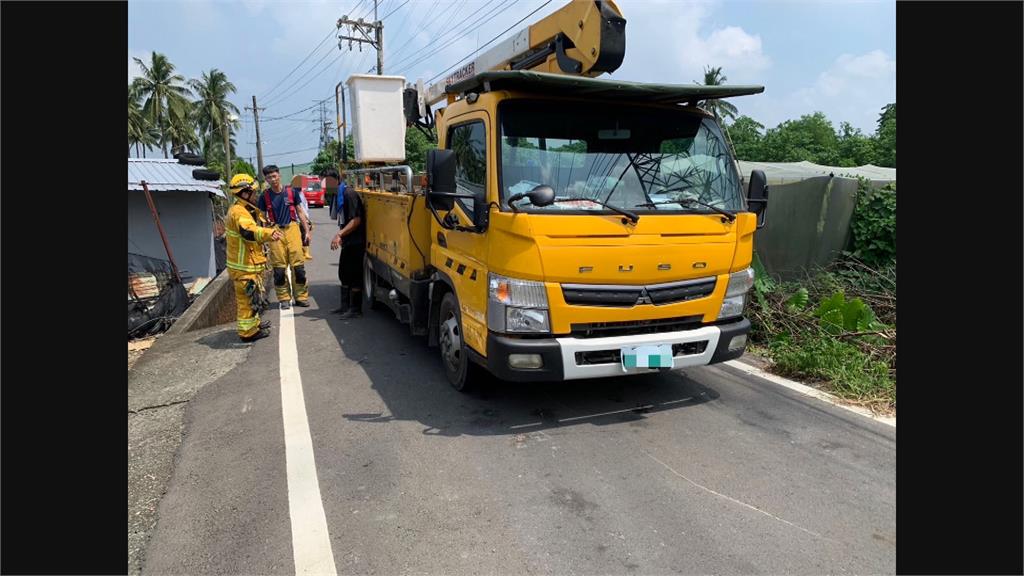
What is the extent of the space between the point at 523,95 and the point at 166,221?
11.6m

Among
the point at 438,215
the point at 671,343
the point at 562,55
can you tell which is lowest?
the point at 671,343

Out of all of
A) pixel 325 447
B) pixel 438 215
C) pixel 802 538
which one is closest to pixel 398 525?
pixel 325 447

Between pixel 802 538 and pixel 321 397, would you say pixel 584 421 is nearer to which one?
pixel 802 538

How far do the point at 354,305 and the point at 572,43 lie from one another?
4549 mm

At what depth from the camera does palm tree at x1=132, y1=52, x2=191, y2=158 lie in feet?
146

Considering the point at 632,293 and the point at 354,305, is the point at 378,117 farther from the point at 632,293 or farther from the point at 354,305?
the point at 632,293

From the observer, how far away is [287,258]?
750 centimetres

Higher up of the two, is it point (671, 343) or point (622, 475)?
point (671, 343)

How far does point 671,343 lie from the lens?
4.10 meters

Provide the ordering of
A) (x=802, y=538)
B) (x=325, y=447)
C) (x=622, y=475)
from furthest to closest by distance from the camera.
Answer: (x=325, y=447) < (x=622, y=475) < (x=802, y=538)

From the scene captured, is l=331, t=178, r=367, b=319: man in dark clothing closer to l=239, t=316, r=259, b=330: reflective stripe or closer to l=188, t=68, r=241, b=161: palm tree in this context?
l=239, t=316, r=259, b=330: reflective stripe

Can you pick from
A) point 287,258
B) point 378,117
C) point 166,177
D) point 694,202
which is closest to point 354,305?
point 287,258

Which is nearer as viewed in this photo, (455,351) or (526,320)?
(526,320)

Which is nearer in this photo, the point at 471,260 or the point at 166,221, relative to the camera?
the point at 471,260
